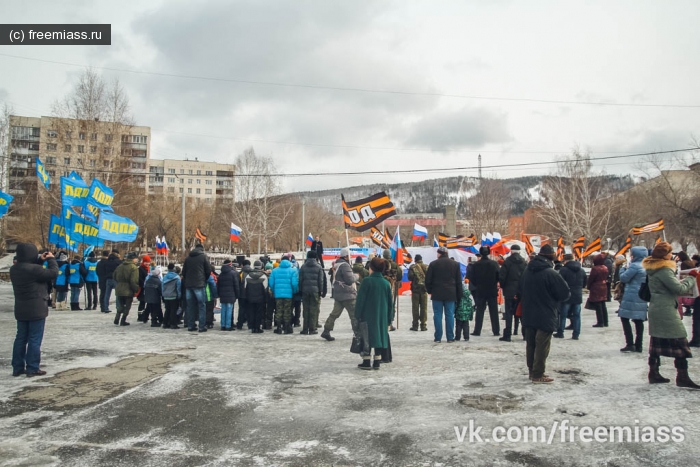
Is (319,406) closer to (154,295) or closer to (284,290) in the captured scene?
(284,290)

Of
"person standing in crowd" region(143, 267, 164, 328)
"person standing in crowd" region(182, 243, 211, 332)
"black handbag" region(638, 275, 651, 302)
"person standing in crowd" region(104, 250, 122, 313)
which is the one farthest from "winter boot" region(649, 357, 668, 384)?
"person standing in crowd" region(104, 250, 122, 313)

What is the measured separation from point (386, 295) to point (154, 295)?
24.2 feet

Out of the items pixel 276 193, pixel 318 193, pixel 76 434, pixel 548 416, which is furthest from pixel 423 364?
pixel 318 193

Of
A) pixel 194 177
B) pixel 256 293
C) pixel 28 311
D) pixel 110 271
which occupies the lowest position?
pixel 28 311

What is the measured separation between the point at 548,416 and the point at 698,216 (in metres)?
45.3

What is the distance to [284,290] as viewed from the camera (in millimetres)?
11328

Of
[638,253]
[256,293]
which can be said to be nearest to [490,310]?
[638,253]

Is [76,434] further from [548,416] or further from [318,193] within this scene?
[318,193]

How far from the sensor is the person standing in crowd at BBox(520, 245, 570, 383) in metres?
6.83

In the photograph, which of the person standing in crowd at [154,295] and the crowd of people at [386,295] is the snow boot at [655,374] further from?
the person standing in crowd at [154,295]

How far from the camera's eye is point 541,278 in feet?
23.3

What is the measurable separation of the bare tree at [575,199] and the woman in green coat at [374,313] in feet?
141

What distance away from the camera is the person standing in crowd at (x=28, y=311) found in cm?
729

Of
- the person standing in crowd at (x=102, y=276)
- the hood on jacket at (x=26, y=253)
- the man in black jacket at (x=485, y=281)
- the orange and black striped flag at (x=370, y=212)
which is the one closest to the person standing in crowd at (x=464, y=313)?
the man in black jacket at (x=485, y=281)
